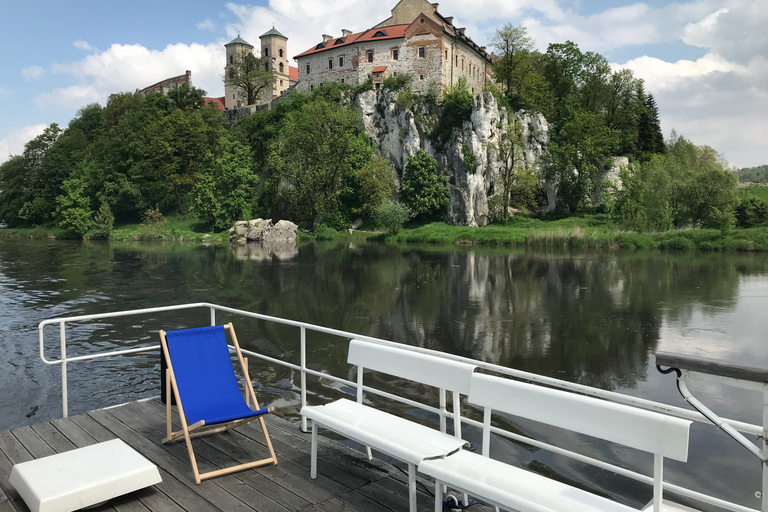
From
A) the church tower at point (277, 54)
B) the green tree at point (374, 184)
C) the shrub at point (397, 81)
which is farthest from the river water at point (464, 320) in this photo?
the church tower at point (277, 54)

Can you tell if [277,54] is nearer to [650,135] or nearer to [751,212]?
[650,135]

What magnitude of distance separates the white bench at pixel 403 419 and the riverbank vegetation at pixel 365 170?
39440mm

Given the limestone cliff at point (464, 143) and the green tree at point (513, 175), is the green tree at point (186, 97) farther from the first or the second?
the green tree at point (513, 175)

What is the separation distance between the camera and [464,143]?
56031mm

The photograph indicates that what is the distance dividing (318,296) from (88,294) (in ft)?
29.6

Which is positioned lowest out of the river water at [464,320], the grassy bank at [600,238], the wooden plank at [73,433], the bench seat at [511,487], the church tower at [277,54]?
the river water at [464,320]

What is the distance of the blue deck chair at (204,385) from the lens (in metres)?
4.57

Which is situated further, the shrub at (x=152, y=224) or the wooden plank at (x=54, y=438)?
the shrub at (x=152, y=224)

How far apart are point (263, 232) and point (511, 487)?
51.5 meters

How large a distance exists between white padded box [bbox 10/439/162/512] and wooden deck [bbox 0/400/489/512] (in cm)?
16

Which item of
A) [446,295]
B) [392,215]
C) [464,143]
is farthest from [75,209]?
[446,295]

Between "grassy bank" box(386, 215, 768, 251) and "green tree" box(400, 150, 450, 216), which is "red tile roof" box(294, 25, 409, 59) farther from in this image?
"grassy bank" box(386, 215, 768, 251)

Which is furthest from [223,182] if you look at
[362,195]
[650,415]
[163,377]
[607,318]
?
[650,415]

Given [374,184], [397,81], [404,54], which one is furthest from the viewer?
[404,54]
